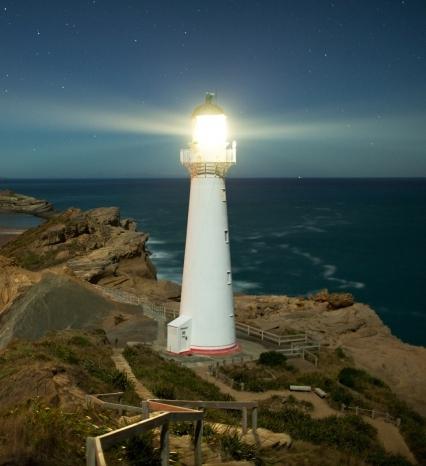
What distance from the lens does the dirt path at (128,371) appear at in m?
13.2

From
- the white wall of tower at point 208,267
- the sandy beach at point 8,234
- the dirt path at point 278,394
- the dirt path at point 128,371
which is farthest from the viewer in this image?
the sandy beach at point 8,234

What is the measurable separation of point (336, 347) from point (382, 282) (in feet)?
113

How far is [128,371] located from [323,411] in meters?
5.86

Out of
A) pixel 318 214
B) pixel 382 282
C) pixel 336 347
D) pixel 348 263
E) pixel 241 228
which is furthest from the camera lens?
pixel 318 214

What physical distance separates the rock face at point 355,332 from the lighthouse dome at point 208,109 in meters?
11.6

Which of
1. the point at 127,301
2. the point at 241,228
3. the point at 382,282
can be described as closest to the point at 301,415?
the point at 127,301

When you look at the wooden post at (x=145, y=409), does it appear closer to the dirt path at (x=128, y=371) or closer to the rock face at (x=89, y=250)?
the dirt path at (x=128, y=371)

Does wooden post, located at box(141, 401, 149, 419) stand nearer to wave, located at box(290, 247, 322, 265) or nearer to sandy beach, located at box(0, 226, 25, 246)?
wave, located at box(290, 247, 322, 265)

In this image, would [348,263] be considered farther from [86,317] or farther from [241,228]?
[86,317]

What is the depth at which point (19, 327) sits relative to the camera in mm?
22562

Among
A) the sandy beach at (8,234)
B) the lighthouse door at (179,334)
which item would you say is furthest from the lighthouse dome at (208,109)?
the sandy beach at (8,234)

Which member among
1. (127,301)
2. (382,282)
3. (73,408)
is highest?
(73,408)

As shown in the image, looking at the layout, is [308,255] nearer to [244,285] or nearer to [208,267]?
[244,285]

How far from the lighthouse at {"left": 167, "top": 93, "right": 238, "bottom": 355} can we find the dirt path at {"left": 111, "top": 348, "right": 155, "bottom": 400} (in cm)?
213
